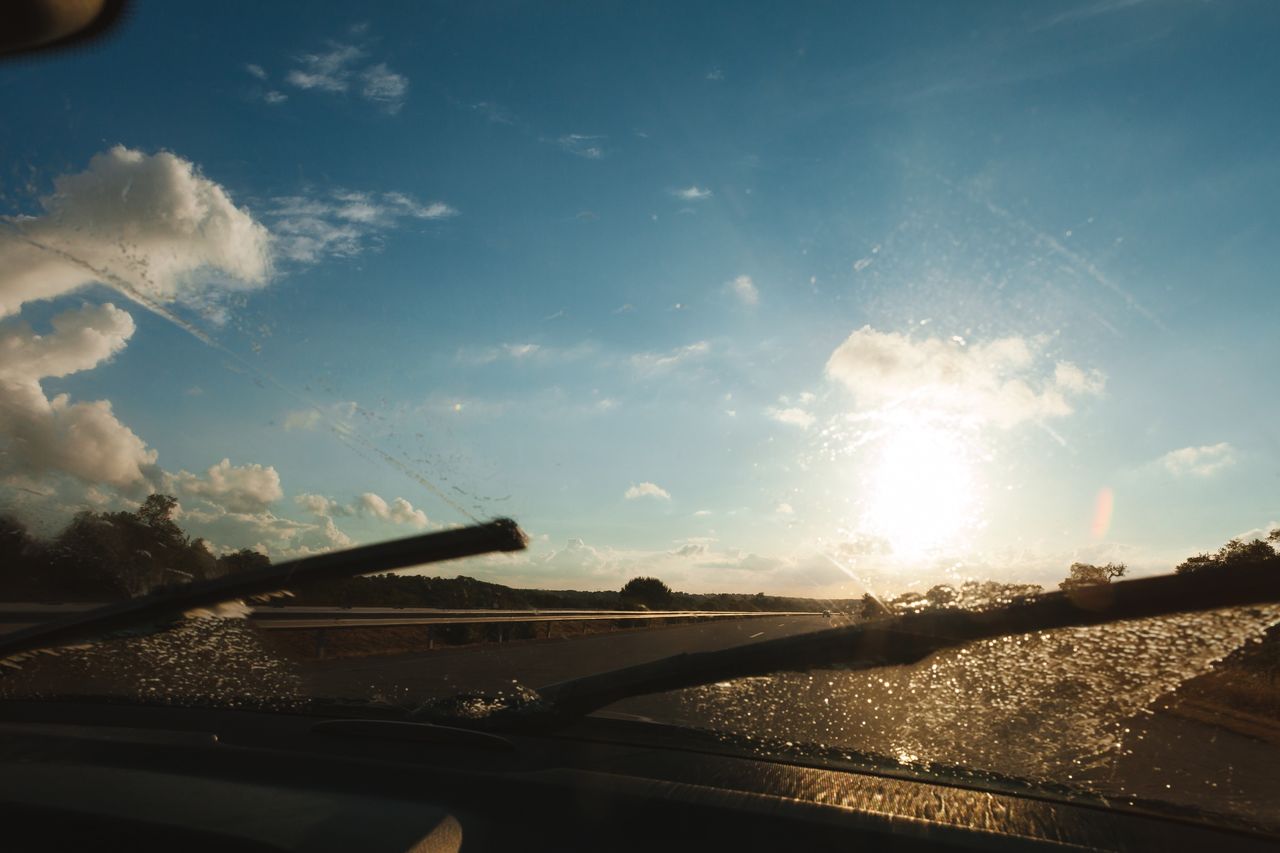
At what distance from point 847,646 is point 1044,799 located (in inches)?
36.5

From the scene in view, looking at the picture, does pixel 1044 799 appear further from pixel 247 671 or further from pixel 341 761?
pixel 247 671

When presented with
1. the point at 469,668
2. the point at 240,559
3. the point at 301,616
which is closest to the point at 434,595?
the point at 240,559

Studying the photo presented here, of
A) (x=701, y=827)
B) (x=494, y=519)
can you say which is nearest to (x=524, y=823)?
(x=701, y=827)

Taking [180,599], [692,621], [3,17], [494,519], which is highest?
[3,17]

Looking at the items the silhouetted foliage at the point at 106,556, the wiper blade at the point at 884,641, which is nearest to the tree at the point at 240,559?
the silhouetted foliage at the point at 106,556

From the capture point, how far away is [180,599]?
3.00m

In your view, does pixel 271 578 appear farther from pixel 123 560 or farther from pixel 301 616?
pixel 301 616

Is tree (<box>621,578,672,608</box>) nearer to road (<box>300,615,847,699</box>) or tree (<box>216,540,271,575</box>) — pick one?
road (<box>300,615,847,699</box>)

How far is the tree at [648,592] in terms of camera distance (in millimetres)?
67938

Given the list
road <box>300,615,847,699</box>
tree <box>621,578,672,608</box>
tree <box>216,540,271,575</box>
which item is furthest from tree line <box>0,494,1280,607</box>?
tree <box>621,578,672,608</box>

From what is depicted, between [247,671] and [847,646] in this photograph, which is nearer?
[847,646]

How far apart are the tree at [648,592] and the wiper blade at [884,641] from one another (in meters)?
62.0

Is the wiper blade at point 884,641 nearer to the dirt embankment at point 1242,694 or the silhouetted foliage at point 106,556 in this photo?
the dirt embankment at point 1242,694

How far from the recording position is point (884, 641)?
111 inches
